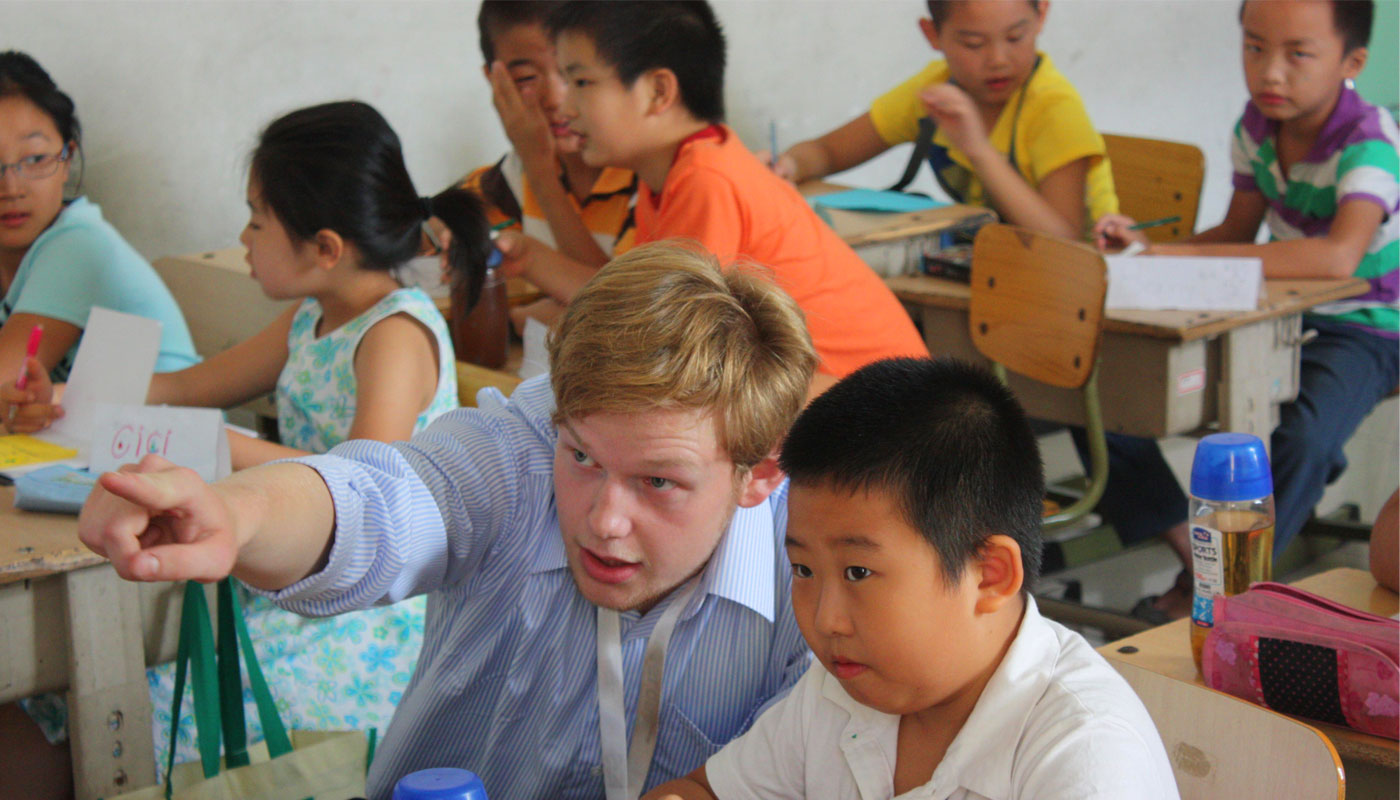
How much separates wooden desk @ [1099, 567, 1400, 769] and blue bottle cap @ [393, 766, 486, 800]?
0.68m

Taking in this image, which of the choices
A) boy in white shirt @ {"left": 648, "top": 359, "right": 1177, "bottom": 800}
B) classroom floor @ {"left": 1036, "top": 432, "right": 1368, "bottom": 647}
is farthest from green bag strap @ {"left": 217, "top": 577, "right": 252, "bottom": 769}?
classroom floor @ {"left": 1036, "top": 432, "right": 1368, "bottom": 647}

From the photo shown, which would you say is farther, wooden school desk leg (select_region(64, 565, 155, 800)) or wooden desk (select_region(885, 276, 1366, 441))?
wooden desk (select_region(885, 276, 1366, 441))

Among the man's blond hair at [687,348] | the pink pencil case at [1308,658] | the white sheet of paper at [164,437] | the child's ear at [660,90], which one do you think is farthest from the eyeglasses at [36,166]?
the pink pencil case at [1308,658]

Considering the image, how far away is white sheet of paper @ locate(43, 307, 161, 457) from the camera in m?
1.83

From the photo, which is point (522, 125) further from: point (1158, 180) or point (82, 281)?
point (1158, 180)

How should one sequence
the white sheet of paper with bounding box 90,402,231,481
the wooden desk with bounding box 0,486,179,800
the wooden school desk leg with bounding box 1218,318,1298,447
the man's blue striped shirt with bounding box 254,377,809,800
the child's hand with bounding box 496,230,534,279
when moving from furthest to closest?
1. the wooden school desk leg with bounding box 1218,318,1298,447
2. the child's hand with bounding box 496,230,534,279
3. the white sheet of paper with bounding box 90,402,231,481
4. the wooden desk with bounding box 0,486,179,800
5. the man's blue striped shirt with bounding box 254,377,809,800

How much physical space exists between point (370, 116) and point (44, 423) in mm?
676

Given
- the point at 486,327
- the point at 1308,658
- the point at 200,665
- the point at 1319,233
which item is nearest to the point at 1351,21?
the point at 1319,233

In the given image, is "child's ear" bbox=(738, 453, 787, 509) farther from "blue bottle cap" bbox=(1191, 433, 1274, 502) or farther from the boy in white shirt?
"blue bottle cap" bbox=(1191, 433, 1274, 502)

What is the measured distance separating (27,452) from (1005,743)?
1.53 meters

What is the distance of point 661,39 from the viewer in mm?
2275

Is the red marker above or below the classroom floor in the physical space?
above

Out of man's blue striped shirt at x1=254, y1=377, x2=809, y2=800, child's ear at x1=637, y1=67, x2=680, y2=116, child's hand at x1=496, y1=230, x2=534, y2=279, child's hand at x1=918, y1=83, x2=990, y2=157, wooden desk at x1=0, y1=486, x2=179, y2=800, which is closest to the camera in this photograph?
man's blue striped shirt at x1=254, y1=377, x2=809, y2=800

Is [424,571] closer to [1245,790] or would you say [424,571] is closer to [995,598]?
[995,598]
